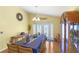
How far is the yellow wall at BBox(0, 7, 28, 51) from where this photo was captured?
75.9 inches

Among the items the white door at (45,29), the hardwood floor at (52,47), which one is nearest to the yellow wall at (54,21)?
the white door at (45,29)

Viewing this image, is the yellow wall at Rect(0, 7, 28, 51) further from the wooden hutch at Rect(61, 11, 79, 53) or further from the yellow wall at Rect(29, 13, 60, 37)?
the wooden hutch at Rect(61, 11, 79, 53)

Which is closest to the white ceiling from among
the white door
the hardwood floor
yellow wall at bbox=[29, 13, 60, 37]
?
yellow wall at bbox=[29, 13, 60, 37]

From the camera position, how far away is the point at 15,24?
1983 millimetres

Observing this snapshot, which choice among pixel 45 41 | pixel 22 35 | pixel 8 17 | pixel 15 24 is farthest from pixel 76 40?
pixel 8 17

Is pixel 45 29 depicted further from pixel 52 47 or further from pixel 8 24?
pixel 8 24

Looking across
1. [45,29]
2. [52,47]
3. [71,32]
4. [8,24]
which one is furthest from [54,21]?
[8,24]

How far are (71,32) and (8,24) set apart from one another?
1.14m

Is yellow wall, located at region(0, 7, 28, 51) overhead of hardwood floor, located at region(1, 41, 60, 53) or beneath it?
overhead

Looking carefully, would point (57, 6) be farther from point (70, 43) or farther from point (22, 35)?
point (22, 35)

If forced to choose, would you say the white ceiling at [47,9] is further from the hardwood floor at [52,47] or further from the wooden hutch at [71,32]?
the hardwood floor at [52,47]

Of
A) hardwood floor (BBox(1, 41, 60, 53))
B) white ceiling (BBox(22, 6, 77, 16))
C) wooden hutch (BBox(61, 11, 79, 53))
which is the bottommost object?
hardwood floor (BBox(1, 41, 60, 53))

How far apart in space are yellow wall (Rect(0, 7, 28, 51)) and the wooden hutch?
75 cm

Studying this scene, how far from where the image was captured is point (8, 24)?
1964 millimetres
